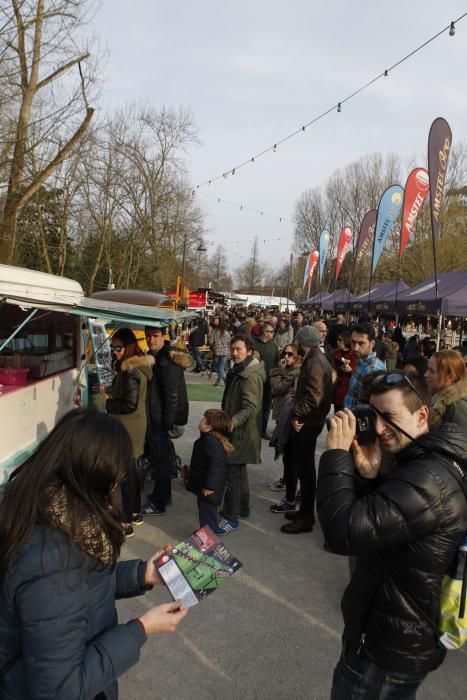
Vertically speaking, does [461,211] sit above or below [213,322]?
above

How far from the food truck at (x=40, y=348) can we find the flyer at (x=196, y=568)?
7.52ft

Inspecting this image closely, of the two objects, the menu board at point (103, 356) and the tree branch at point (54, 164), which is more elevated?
the tree branch at point (54, 164)

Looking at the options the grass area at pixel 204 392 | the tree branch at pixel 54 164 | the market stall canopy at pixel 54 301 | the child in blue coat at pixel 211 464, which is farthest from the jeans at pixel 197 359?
the child in blue coat at pixel 211 464

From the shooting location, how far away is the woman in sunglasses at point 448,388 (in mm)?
3285

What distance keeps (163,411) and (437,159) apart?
7380 millimetres

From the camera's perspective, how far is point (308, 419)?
429 cm

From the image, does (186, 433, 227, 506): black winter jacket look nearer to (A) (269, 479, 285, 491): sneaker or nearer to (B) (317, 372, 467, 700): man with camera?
(A) (269, 479, 285, 491): sneaker

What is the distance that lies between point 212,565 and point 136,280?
26.3 meters

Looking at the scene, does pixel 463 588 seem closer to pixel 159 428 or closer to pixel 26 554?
pixel 26 554

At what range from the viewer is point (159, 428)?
15.0 ft

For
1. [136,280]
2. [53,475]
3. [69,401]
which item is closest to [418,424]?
[53,475]

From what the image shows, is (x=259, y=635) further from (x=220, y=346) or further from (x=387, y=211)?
(x=387, y=211)

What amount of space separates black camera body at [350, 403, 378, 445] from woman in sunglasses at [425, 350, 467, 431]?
1.69 meters

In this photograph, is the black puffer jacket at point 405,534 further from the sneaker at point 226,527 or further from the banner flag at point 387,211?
the banner flag at point 387,211
